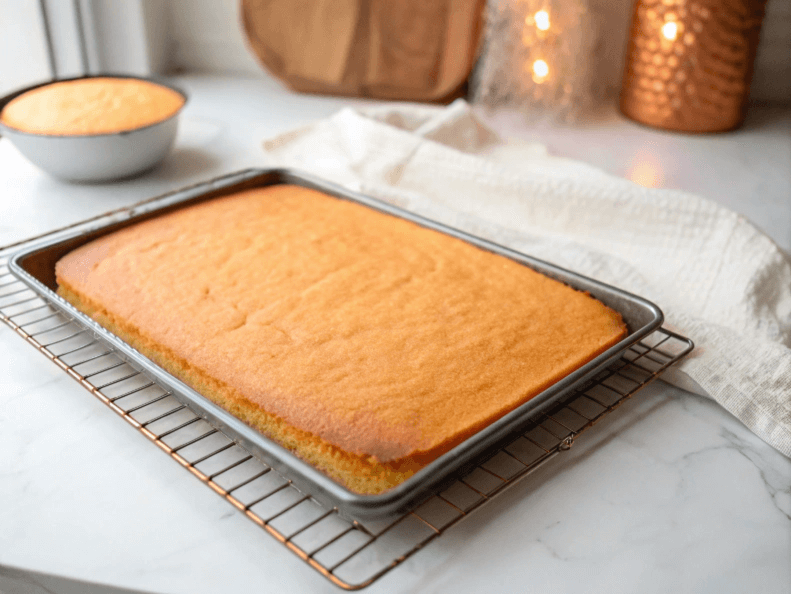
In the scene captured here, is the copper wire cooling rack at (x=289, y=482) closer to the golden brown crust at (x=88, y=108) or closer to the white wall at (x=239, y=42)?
the golden brown crust at (x=88, y=108)

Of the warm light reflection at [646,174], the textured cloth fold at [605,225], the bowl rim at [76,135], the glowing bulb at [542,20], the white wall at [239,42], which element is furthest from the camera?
the white wall at [239,42]

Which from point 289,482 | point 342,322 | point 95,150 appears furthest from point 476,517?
point 95,150

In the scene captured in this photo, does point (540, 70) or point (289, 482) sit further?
point (540, 70)

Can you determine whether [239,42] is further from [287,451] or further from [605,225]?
[287,451]

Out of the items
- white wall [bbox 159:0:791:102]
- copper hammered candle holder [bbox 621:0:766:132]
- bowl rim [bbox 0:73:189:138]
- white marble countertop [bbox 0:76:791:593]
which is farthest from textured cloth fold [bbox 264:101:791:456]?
white wall [bbox 159:0:791:102]

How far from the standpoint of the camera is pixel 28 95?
4.07ft

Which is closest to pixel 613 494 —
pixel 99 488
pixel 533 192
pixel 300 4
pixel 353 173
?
pixel 99 488

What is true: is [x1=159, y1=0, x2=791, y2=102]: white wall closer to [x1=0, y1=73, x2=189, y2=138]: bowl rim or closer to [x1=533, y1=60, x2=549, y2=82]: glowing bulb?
[x1=533, y1=60, x2=549, y2=82]: glowing bulb

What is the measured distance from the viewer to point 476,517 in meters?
0.62

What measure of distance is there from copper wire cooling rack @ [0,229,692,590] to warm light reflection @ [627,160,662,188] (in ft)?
1.89

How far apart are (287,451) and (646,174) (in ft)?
3.39

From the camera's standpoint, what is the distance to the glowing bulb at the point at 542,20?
146 cm

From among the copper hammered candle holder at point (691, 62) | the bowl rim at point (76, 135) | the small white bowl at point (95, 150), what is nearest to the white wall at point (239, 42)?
the copper hammered candle holder at point (691, 62)

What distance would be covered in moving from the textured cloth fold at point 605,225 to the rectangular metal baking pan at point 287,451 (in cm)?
8
